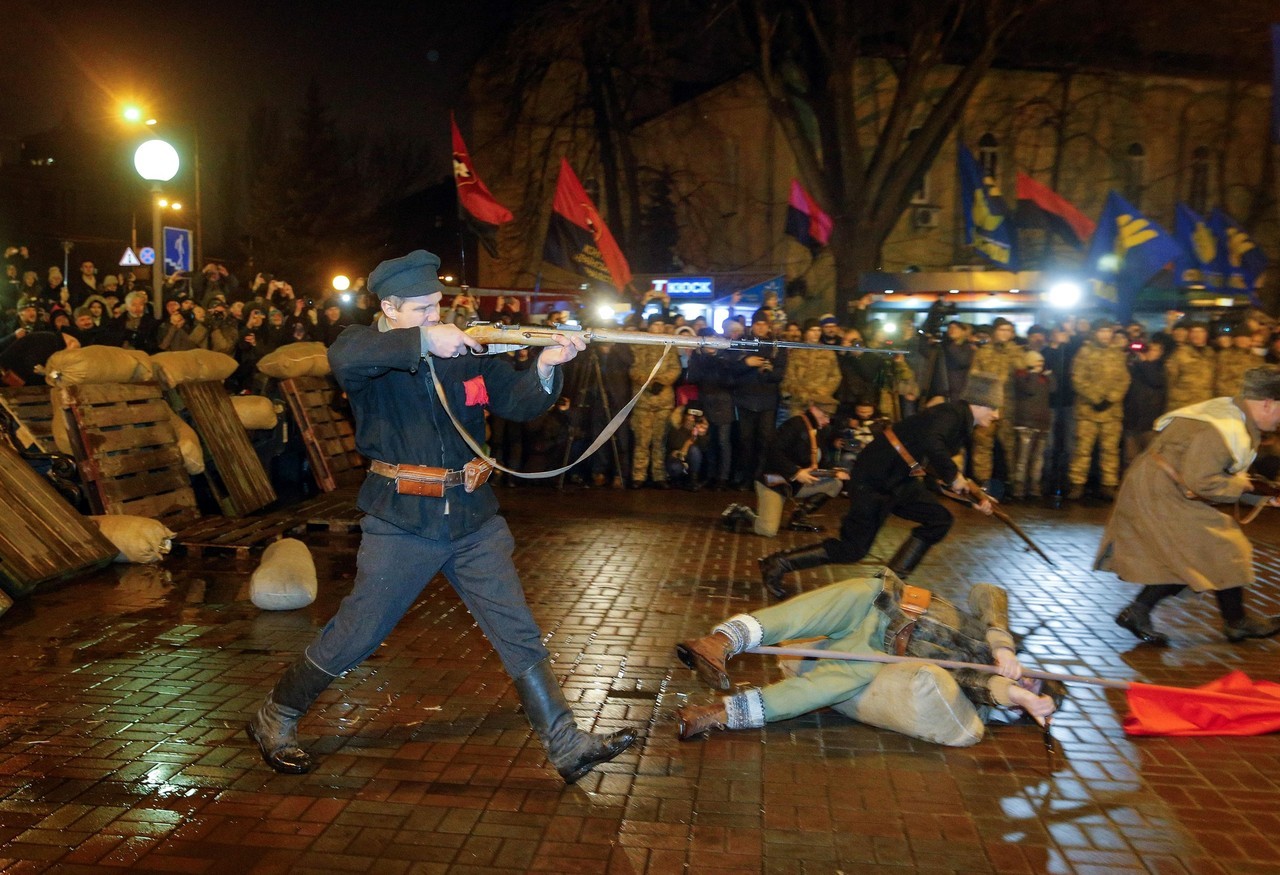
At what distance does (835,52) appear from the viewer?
54.1 ft

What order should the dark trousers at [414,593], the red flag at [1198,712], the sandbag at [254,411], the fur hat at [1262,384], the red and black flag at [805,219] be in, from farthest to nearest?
1. the red and black flag at [805,219]
2. the sandbag at [254,411]
3. the fur hat at [1262,384]
4. the red flag at [1198,712]
5. the dark trousers at [414,593]

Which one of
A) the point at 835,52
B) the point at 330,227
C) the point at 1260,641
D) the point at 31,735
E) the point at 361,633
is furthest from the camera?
the point at 330,227

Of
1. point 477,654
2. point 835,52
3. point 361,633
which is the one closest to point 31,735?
point 361,633

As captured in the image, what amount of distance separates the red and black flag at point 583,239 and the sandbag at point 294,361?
3.83 metres

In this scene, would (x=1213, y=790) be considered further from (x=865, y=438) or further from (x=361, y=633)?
(x=865, y=438)

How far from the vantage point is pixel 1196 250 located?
51.9 feet

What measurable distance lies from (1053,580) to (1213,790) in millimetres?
3879

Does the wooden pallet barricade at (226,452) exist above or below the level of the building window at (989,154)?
below

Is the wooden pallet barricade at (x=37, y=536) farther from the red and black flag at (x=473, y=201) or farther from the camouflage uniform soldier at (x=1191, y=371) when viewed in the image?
the camouflage uniform soldier at (x=1191, y=371)

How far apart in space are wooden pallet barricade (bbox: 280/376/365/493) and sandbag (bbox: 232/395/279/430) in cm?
61

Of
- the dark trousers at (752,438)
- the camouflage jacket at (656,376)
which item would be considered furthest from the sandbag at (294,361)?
the dark trousers at (752,438)

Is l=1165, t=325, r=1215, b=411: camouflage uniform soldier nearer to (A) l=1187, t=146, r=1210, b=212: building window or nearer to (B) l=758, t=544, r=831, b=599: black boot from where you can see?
(B) l=758, t=544, r=831, b=599: black boot

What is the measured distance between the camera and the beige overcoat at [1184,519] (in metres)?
6.34

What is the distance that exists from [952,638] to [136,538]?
6273mm
